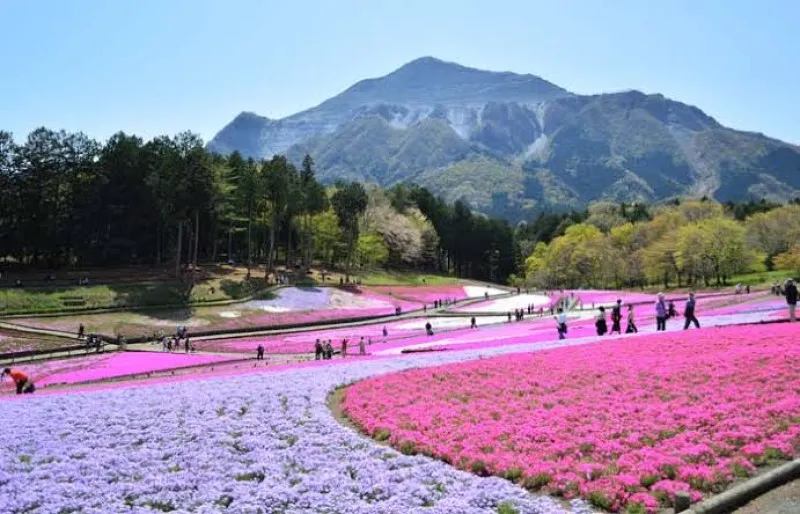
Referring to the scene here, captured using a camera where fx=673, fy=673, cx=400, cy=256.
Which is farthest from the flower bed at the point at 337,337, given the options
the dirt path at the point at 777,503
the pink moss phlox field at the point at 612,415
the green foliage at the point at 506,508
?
the dirt path at the point at 777,503

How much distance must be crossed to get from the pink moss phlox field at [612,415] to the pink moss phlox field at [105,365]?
66.4 feet

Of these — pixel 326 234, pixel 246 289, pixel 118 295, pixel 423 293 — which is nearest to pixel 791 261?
pixel 423 293

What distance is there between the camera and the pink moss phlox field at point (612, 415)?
1251 cm

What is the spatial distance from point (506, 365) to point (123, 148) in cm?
8046

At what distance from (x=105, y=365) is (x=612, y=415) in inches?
1374

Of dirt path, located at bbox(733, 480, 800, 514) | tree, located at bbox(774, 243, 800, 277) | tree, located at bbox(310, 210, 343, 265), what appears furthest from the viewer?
tree, located at bbox(310, 210, 343, 265)

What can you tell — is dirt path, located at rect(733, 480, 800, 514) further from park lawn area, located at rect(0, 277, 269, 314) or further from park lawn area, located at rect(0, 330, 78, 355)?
park lawn area, located at rect(0, 277, 269, 314)

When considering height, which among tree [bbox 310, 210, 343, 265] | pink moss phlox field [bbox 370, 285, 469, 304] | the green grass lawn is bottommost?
pink moss phlox field [bbox 370, 285, 469, 304]

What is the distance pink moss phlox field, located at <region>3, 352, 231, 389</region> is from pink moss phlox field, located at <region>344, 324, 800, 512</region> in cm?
2025

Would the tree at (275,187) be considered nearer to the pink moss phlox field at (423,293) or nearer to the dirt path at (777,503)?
the pink moss phlox field at (423,293)

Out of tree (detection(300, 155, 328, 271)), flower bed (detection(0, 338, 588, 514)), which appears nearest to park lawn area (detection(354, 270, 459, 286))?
tree (detection(300, 155, 328, 271))

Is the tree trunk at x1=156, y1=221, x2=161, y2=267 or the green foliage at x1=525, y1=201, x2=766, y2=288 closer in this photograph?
the tree trunk at x1=156, y1=221, x2=161, y2=267

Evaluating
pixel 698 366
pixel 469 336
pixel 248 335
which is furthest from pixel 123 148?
pixel 698 366

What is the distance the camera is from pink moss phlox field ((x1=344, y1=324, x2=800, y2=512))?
41.0 ft
